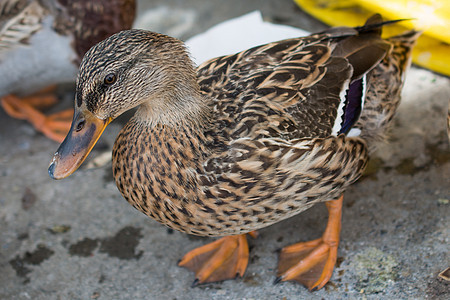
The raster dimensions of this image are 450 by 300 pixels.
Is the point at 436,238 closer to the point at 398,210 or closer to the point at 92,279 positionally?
the point at 398,210

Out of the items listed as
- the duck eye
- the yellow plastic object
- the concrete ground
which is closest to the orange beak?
the duck eye

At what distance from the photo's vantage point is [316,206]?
2773 millimetres

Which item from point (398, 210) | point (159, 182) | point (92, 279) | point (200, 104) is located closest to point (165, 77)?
point (200, 104)

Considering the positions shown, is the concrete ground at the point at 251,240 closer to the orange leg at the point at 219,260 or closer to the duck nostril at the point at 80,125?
the orange leg at the point at 219,260

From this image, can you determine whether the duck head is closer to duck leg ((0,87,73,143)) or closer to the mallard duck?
the mallard duck

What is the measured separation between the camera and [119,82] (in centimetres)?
187

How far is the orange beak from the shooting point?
1896 mm

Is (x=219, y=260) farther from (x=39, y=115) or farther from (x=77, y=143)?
(x=39, y=115)

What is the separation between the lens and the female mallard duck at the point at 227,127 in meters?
1.90

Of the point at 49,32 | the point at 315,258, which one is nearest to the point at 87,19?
the point at 49,32

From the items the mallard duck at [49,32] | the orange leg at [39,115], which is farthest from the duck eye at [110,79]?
the orange leg at [39,115]

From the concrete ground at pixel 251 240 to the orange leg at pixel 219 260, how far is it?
0.05 meters

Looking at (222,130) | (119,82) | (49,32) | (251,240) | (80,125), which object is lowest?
(251,240)

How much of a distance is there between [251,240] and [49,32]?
179cm
